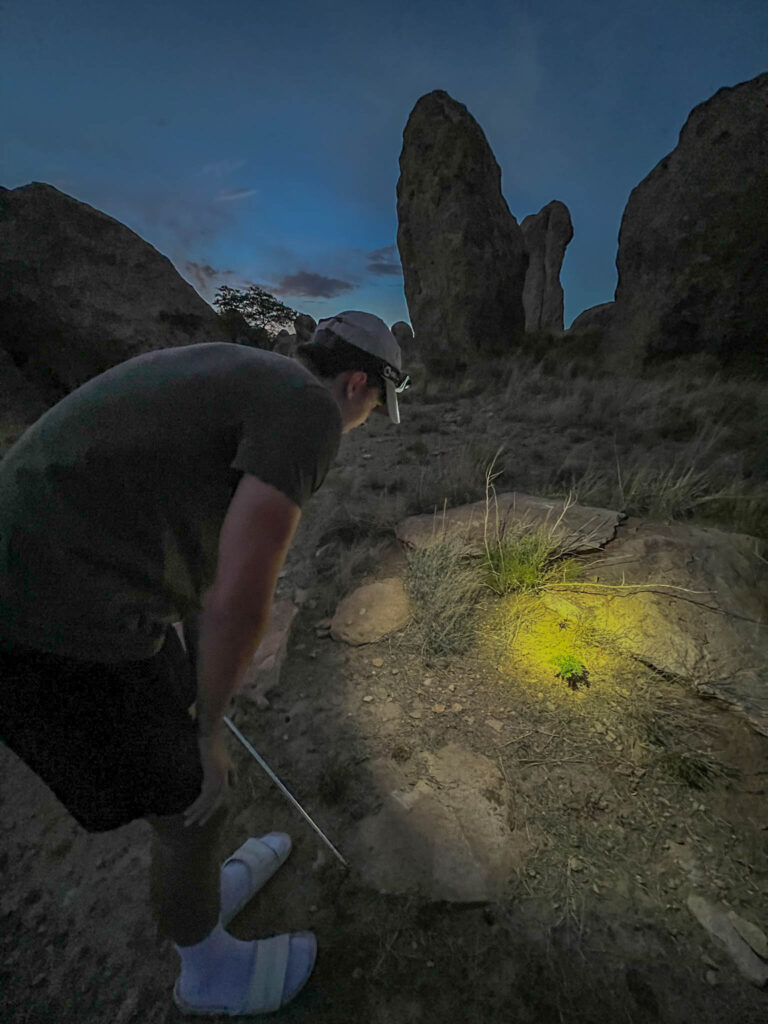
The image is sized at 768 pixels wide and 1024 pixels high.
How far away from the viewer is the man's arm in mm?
731

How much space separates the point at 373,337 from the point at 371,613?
5.29 ft

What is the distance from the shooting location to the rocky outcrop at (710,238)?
6.63 m

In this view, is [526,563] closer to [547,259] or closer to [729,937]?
[729,937]

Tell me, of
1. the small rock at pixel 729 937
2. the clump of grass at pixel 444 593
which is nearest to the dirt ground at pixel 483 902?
the small rock at pixel 729 937

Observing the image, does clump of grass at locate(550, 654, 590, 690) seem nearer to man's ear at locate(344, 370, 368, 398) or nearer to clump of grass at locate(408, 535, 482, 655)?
clump of grass at locate(408, 535, 482, 655)

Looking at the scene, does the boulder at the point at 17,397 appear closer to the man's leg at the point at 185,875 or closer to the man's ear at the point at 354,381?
the man's ear at the point at 354,381

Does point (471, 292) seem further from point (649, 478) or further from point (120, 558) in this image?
point (120, 558)

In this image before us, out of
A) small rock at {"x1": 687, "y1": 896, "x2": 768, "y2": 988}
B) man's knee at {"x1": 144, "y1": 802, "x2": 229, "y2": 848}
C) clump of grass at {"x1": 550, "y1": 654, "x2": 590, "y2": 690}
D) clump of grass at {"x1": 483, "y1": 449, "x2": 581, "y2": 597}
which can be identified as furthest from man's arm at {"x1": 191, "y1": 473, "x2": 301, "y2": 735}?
clump of grass at {"x1": 483, "y1": 449, "x2": 581, "y2": 597}

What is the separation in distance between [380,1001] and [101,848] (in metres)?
1.04

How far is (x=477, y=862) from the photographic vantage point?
1371 mm

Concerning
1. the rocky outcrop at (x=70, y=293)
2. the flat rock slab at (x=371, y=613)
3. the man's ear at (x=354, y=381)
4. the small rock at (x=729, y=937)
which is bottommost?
the small rock at (x=729, y=937)

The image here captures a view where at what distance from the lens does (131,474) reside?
0.76m

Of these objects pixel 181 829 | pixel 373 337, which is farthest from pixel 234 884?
pixel 373 337

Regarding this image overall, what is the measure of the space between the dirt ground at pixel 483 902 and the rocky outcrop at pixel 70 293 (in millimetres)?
6047
